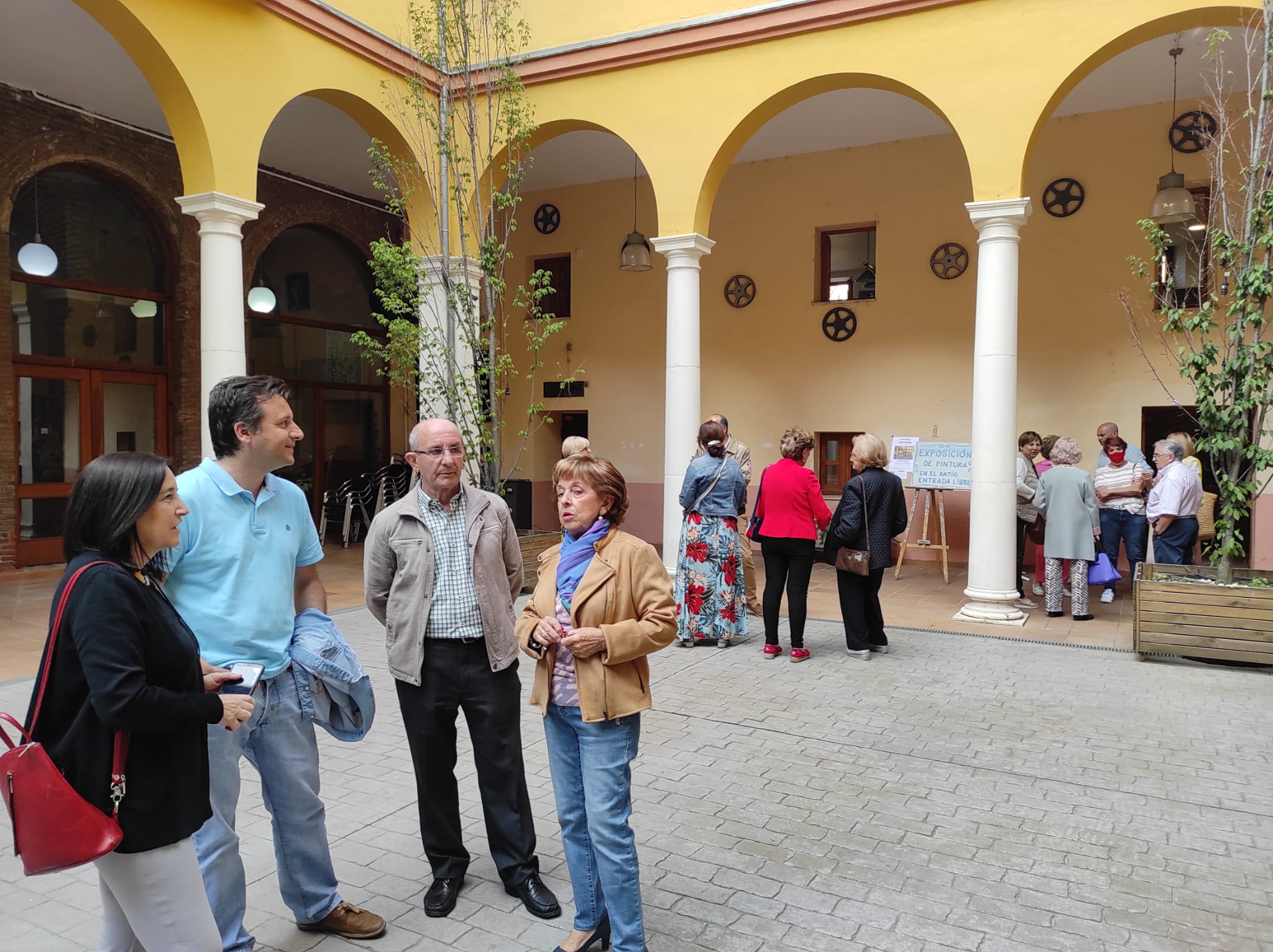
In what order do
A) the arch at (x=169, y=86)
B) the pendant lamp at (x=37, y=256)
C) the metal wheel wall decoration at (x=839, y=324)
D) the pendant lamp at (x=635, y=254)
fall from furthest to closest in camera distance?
the metal wheel wall decoration at (x=839, y=324)
the pendant lamp at (x=635, y=254)
the pendant lamp at (x=37, y=256)
the arch at (x=169, y=86)

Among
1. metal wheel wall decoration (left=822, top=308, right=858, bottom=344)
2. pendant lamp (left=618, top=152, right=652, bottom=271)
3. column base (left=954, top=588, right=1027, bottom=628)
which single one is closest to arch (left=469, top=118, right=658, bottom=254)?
pendant lamp (left=618, top=152, right=652, bottom=271)

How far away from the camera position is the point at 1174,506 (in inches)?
313

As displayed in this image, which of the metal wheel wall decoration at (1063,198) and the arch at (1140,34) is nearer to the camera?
the arch at (1140,34)

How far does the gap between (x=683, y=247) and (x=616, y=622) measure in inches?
296

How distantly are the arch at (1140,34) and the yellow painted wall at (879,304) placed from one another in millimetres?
3331

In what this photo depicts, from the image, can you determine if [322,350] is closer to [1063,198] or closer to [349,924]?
[1063,198]

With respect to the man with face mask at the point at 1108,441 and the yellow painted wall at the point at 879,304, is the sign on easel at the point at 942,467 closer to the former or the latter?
the yellow painted wall at the point at 879,304

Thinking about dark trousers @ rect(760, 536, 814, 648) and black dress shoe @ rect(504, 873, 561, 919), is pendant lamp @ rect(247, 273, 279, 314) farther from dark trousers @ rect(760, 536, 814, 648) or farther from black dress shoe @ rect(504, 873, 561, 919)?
black dress shoe @ rect(504, 873, 561, 919)

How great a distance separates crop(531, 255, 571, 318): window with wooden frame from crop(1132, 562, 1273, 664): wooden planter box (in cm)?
1027

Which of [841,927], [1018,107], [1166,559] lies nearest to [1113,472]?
[1166,559]

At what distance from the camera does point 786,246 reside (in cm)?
1309

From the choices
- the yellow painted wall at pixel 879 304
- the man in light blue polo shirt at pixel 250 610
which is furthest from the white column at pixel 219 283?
the yellow painted wall at pixel 879 304

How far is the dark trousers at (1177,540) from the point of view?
812cm

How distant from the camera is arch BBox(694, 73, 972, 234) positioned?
8.80m
